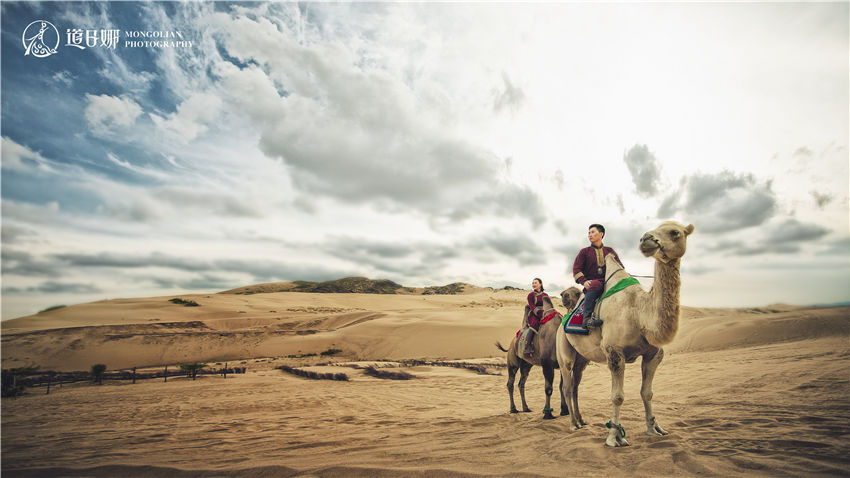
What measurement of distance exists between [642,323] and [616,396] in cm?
113

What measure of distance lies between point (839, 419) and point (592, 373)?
10.0 m

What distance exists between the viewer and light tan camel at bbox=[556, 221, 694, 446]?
517 centimetres

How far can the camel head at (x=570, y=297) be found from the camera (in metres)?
7.27

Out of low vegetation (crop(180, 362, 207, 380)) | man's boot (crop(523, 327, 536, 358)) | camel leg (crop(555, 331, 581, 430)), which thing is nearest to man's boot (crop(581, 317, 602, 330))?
camel leg (crop(555, 331, 581, 430))

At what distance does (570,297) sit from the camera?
7.32 metres

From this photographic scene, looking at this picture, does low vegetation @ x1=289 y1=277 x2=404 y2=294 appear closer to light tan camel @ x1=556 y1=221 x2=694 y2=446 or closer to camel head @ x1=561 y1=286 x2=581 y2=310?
camel head @ x1=561 y1=286 x2=581 y2=310

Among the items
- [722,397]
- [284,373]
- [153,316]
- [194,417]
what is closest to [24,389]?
[284,373]

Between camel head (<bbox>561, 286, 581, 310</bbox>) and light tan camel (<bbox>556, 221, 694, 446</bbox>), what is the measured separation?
69 cm

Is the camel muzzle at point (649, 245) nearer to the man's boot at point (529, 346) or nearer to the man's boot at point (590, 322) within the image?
the man's boot at point (590, 322)

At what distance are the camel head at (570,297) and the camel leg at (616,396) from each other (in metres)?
1.51

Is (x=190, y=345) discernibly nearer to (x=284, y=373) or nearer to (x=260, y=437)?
(x=284, y=373)

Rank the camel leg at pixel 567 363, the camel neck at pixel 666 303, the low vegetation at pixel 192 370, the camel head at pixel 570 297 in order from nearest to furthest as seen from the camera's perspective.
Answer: the camel neck at pixel 666 303 → the camel leg at pixel 567 363 → the camel head at pixel 570 297 → the low vegetation at pixel 192 370

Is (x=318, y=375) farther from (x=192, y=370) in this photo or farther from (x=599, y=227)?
(x=599, y=227)

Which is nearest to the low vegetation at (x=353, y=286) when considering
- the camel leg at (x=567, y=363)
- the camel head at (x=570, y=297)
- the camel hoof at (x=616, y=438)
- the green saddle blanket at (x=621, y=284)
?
the camel head at (x=570, y=297)
